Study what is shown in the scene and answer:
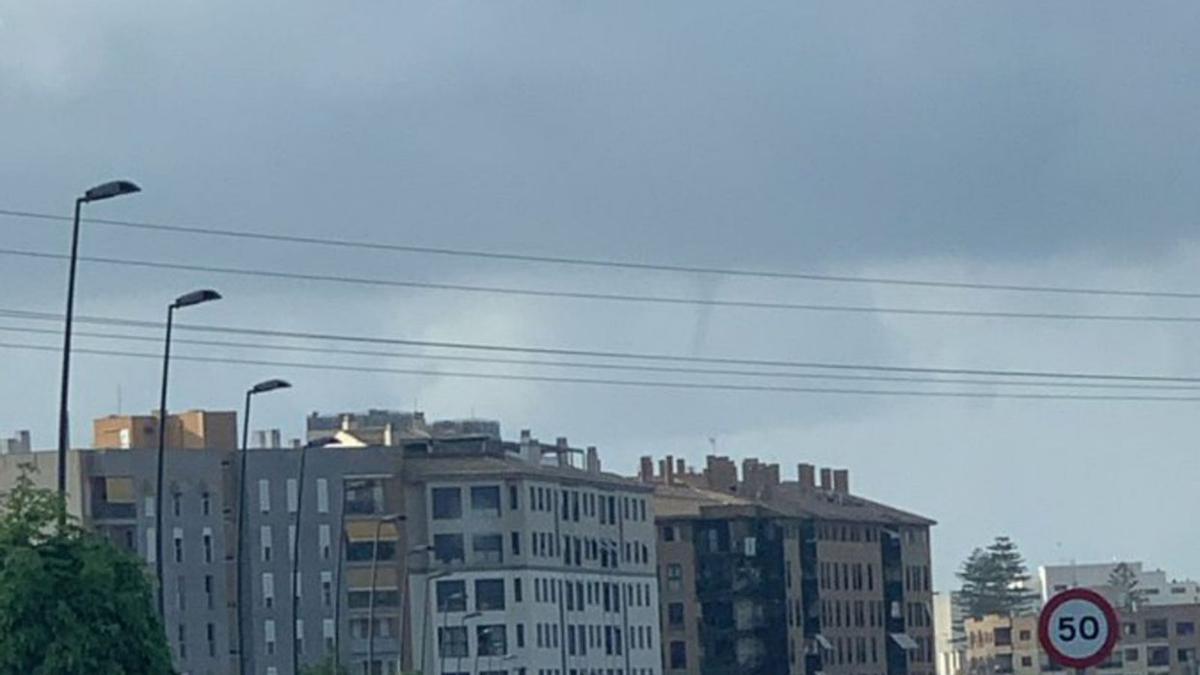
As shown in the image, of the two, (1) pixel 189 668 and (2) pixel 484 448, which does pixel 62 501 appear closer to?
(1) pixel 189 668

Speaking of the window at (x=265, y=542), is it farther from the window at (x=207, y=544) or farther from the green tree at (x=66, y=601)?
the green tree at (x=66, y=601)

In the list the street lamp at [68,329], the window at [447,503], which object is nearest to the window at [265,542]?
the window at [447,503]

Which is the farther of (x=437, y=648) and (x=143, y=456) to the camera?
(x=437, y=648)

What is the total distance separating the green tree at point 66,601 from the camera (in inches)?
1863

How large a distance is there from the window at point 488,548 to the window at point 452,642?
3796 mm

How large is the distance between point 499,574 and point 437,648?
4948mm

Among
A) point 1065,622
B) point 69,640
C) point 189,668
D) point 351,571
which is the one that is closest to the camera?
point 1065,622

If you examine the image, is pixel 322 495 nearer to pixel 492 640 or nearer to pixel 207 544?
pixel 207 544

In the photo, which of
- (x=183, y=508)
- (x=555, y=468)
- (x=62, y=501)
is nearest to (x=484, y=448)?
(x=555, y=468)

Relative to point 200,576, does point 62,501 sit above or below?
below

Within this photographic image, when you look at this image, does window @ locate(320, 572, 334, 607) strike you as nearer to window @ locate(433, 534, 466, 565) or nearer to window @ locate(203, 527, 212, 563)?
window @ locate(433, 534, 466, 565)

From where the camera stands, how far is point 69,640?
155 ft

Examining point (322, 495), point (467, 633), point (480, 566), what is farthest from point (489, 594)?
point (322, 495)

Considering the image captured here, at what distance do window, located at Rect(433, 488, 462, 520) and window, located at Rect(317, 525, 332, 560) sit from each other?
5.74 metres
